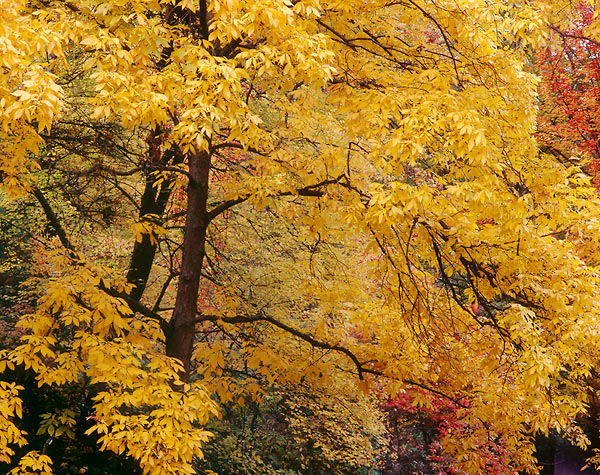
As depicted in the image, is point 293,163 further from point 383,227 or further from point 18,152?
point 18,152

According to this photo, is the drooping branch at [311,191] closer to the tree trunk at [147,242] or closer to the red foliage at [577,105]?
Result: the tree trunk at [147,242]

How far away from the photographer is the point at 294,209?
7074 mm

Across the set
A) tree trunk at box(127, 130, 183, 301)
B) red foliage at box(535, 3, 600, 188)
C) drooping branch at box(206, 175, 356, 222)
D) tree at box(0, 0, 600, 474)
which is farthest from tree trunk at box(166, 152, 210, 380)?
red foliage at box(535, 3, 600, 188)

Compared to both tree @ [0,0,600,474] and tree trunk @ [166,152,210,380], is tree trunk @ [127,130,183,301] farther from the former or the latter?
tree trunk @ [166,152,210,380]

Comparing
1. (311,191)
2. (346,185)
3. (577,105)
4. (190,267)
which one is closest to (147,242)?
(190,267)

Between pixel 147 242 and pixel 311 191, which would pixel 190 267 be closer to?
pixel 311 191

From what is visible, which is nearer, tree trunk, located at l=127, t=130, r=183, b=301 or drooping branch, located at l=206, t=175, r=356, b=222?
drooping branch, located at l=206, t=175, r=356, b=222

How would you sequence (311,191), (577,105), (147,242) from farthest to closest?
(577,105), (147,242), (311,191)

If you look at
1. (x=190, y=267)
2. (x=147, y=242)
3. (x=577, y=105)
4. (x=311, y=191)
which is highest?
(x=577, y=105)

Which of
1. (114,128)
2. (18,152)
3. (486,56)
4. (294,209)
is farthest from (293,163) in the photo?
(114,128)

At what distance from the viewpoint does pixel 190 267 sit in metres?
7.20

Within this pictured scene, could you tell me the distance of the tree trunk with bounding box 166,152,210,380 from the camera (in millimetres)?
7109

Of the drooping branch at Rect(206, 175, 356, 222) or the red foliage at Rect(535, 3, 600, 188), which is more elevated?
the red foliage at Rect(535, 3, 600, 188)

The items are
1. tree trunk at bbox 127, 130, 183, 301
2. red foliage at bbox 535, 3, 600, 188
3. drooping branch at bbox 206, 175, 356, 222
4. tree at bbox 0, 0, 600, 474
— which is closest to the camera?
tree at bbox 0, 0, 600, 474
